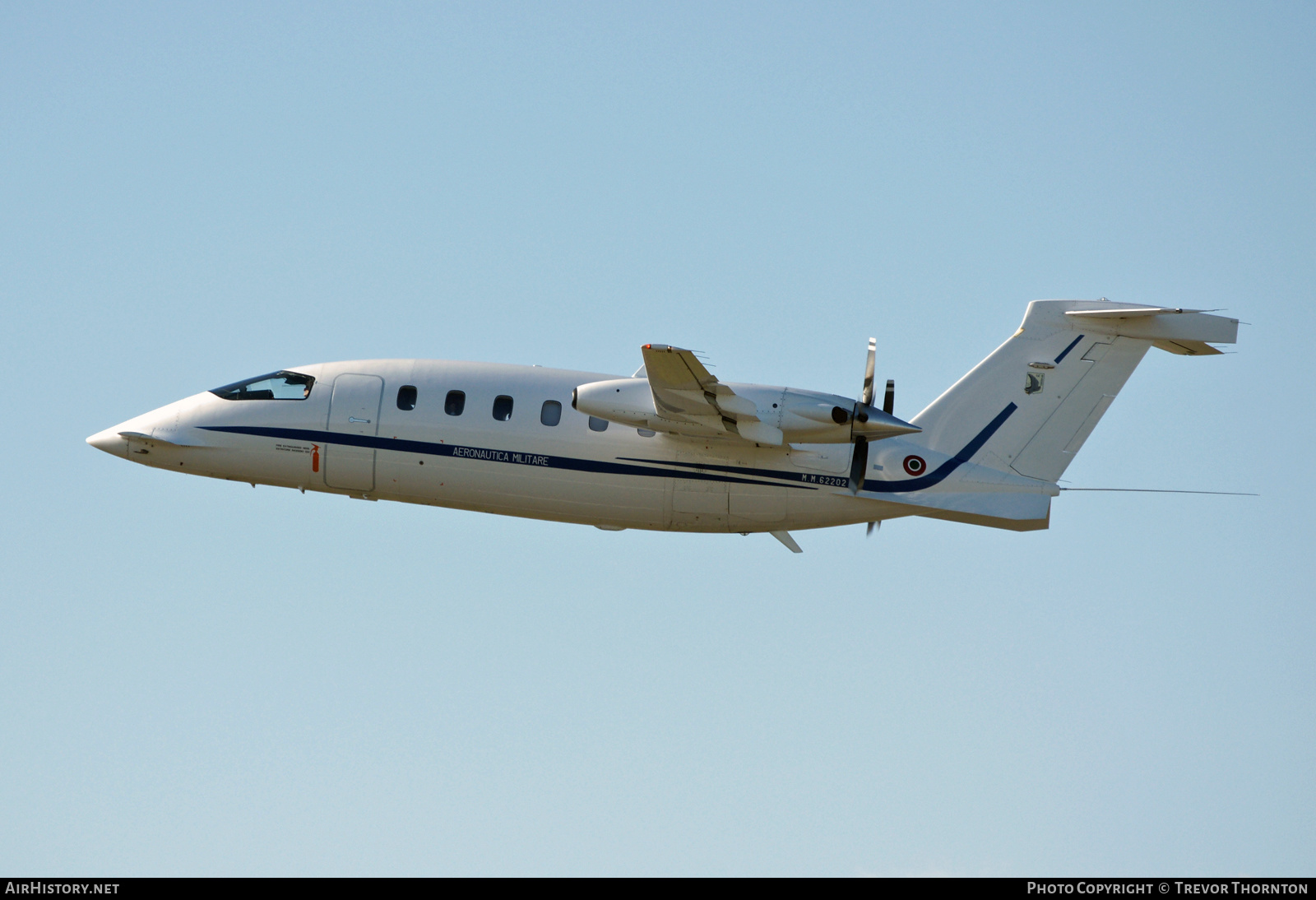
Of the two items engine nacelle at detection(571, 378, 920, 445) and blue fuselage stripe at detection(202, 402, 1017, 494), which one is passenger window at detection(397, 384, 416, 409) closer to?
blue fuselage stripe at detection(202, 402, 1017, 494)

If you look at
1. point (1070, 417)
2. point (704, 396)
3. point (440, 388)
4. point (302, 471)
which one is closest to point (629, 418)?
point (704, 396)

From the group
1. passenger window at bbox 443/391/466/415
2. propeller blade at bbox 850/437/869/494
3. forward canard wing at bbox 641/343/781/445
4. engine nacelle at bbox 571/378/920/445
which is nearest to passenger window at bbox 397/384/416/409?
passenger window at bbox 443/391/466/415

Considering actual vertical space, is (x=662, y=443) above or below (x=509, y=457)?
above

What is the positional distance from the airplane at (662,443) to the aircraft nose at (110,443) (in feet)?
0.82

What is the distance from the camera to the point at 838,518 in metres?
31.2

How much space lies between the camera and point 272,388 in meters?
32.5

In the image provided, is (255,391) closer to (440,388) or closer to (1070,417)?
(440,388)

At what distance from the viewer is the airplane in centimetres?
3058

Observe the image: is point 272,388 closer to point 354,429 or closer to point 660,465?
point 354,429

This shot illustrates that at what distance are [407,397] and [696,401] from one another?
6.51m

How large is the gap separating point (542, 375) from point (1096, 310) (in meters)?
11.7

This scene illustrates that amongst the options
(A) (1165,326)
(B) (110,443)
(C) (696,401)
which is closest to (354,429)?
(B) (110,443)

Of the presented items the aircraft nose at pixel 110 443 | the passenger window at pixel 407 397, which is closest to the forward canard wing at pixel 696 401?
the passenger window at pixel 407 397

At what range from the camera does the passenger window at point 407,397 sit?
31.3 meters
